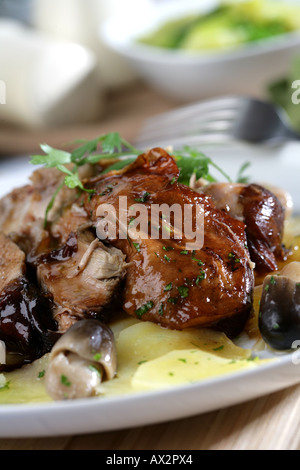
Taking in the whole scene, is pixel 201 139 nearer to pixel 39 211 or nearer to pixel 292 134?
pixel 292 134

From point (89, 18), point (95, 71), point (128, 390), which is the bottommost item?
point (128, 390)

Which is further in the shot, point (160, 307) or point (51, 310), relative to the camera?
point (51, 310)

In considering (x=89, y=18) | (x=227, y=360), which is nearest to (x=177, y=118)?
(x=89, y=18)

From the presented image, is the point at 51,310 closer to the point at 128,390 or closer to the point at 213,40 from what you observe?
the point at 128,390

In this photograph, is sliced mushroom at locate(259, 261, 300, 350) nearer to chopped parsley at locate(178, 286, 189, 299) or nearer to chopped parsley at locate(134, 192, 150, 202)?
chopped parsley at locate(178, 286, 189, 299)

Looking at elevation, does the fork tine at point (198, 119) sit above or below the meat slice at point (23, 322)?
above

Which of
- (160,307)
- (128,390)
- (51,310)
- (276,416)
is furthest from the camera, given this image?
(51,310)
